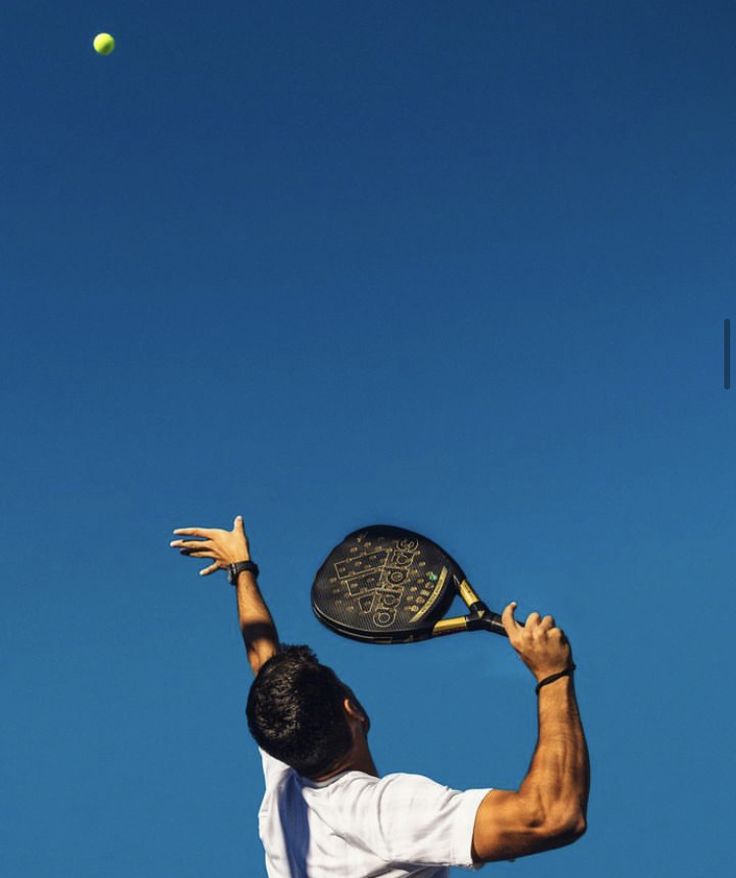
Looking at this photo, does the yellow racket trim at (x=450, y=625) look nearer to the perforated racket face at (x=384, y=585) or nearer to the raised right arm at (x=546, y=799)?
the perforated racket face at (x=384, y=585)

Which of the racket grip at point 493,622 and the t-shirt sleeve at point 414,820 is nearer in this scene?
the t-shirt sleeve at point 414,820

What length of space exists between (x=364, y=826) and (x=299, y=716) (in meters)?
0.61

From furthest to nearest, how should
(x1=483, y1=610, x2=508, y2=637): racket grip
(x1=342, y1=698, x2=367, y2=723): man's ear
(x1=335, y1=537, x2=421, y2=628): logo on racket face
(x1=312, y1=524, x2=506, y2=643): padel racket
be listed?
(x1=335, y1=537, x2=421, y2=628): logo on racket face → (x1=312, y1=524, x2=506, y2=643): padel racket → (x1=483, y1=610, x2=508, y2=637): racket grip → (x1=342, y1=698, x2=367, y2=723): man's ear

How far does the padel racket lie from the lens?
312 inches

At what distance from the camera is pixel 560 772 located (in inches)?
200

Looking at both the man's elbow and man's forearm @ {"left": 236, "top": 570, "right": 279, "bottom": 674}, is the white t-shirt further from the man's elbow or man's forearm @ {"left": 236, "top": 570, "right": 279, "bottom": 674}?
man's forearm @ {"left": 236, "top": 570, "right": 279, "bottom": 674}

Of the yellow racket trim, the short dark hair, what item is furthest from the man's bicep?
the yellow racket trim

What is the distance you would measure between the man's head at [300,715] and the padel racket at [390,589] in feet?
6.10

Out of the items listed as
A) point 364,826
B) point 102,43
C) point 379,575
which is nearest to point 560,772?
point 364,826

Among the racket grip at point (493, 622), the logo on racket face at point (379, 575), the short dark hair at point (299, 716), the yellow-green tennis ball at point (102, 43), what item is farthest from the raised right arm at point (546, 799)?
the yellow-green tennis ball at point (102, 43)

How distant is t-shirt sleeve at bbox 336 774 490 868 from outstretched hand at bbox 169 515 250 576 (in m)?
3.03

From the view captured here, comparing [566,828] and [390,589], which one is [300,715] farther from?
[390,589]

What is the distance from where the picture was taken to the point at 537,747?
526 cm

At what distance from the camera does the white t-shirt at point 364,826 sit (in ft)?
17.3
